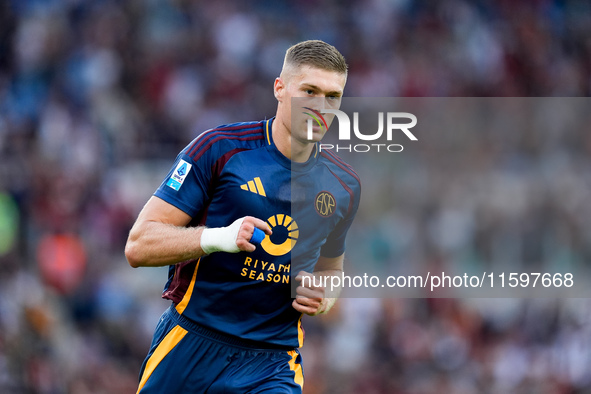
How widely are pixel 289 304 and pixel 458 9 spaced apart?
1193 cm

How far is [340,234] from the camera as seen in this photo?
5262 millimetres

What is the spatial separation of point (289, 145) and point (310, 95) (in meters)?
0.32

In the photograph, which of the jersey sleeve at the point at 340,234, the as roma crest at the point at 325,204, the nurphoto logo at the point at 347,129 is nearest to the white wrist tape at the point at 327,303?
the jersey sleeve at the point at 340,234

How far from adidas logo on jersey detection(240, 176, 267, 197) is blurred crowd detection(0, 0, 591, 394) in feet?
12.6

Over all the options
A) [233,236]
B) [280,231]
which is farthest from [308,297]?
[233,236]

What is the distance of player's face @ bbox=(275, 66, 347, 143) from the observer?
471cm

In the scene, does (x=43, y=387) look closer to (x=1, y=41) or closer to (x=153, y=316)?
(x=153, y=316)

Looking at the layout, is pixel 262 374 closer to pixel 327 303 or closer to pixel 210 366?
pixel 210 366

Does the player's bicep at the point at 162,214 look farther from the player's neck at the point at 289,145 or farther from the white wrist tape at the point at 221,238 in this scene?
the player's neck at the point at 289,145

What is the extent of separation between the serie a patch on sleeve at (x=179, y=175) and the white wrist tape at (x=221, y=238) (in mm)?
327

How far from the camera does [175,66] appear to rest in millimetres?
13602

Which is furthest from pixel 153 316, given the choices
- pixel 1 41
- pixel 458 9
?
pixel 458 9

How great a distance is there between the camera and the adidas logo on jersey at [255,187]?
15.3 ft

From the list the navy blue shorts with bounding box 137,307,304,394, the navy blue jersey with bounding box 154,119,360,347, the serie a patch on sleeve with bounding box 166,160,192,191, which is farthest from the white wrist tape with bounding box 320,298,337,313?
the serie a patch on sleeve with bounding box 166,160,192,191
